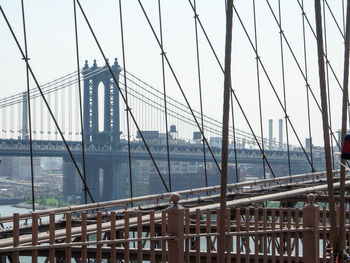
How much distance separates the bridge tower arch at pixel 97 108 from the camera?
4481cm

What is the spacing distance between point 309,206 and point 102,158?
116 ft

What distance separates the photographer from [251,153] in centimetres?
4491

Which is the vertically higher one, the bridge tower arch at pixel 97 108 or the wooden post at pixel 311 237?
the bridge tower arch at pixel 97 108

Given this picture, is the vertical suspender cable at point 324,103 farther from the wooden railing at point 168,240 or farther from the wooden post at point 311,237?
the wooden post at point 311,237

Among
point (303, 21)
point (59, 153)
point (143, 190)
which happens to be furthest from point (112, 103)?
point (303, 21)

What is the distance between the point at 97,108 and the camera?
48594mm

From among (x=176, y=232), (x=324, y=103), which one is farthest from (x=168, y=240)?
(x=324, y=103)

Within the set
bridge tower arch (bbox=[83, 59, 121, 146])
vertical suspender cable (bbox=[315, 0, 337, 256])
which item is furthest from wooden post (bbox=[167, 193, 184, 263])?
bridge tower arch (bbox=[83, 59, 121, 146])

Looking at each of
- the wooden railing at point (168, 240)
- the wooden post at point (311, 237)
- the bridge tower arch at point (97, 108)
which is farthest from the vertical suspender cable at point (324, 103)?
the bridge tower arch at point (97, 108)

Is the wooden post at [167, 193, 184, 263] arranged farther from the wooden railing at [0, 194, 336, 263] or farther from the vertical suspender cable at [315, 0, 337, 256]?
the vertical suspender cable at [315, 0, 337, 256]

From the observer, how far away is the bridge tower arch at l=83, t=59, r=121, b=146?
147 ft

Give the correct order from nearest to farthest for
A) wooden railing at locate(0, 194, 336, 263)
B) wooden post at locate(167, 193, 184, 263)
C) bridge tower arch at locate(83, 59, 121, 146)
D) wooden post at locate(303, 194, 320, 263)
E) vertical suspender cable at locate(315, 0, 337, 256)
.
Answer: wooden railing at locate(0, 194, 336, 263) → vertical suspender cable at locate(315, 0, 337, 256) → wooden post at locate(167, 193, 184, 263) → wooden post at locate(303, 194, 320, 263) → bridge tower arch at locate(83, 59, 121, 146)

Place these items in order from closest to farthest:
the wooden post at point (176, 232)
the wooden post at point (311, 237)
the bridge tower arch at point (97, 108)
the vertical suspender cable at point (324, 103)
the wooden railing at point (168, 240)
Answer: the wooden railing at point (168, 240) < the vertical suspender cable at point (324, 103) < the wooden post at point (176, 232) < the wooden post at point (311, 237) < the bridge tower arch at point (97, 108)

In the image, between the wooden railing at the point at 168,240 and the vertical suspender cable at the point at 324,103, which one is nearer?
the wooden railing at the point at 168,240
